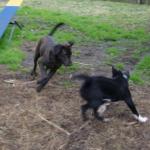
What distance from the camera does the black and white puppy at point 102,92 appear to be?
5.43 m

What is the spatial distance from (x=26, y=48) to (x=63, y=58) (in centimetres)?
291

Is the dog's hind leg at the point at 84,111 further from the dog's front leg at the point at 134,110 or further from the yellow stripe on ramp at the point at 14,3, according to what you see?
the yellow stripe on ramp at the point at 14,3

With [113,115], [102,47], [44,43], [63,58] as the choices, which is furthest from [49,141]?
[102,47]

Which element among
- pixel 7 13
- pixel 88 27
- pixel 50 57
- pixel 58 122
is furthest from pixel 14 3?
pixel 58 122

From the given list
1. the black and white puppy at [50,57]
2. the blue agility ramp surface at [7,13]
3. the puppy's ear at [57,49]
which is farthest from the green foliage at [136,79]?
the blue agility ramp surface at [7,13]

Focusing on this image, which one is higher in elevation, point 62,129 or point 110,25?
point 62,129

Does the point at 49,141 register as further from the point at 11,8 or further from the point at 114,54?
the point at 11,8

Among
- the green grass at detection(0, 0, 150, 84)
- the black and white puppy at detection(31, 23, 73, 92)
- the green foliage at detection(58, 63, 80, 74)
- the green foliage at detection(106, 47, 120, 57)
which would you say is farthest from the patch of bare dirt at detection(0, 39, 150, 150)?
the green foliage at detection(106, 47, 120, 57)

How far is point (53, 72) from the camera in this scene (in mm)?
6805

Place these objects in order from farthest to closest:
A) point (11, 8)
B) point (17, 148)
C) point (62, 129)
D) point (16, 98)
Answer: point (11, 8)
point (16, 98)
point (62, 129)
point (17, 148)

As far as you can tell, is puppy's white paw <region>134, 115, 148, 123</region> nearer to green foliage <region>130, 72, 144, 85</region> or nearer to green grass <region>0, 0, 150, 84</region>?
green foliage <region>130, 72, 144, 85</region>

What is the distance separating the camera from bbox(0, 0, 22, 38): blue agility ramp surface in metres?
9.32

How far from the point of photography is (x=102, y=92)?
5.48m

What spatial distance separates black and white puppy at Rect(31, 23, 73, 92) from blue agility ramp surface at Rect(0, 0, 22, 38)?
228 cm
